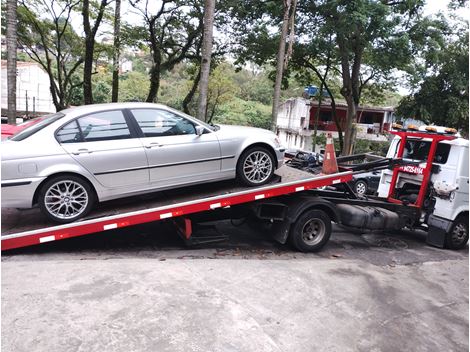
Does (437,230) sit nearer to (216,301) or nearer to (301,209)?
(301,209)

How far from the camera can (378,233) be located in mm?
8578

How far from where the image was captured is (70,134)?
5.00 metres

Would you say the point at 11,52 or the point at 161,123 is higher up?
the point at 11,52

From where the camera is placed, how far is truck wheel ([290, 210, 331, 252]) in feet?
20.8

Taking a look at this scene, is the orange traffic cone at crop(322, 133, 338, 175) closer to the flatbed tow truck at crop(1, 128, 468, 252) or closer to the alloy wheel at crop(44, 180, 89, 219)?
the flatbed tow truck at crop(1, 128, 468, 252)

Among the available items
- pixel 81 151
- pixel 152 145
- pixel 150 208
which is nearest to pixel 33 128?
pixel 81 151

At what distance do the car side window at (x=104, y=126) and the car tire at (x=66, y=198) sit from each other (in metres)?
0.59

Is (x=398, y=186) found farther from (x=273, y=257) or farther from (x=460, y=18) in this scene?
(x=460, y=18)

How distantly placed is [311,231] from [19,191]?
172 inches

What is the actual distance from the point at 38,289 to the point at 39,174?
4.85ft

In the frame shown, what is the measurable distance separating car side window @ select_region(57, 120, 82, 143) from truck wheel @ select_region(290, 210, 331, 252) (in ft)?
11.4

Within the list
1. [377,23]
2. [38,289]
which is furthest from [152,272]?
[377,23]

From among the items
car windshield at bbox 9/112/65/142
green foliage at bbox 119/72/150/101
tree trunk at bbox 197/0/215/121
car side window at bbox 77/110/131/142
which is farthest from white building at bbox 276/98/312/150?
car windshield at bbox 9/112/65/142

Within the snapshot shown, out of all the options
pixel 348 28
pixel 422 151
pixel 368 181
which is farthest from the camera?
pixel 368 181
